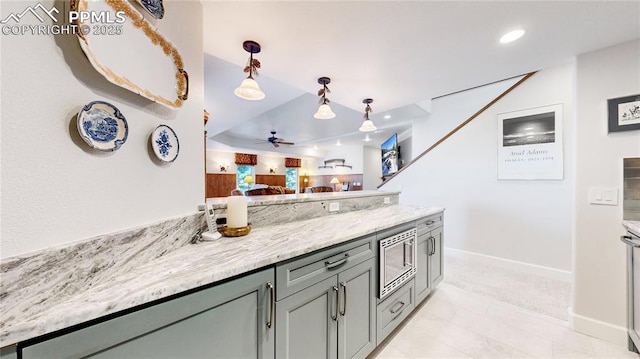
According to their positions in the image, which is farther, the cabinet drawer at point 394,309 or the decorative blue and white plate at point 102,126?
the cabinet drawer at point 394,309

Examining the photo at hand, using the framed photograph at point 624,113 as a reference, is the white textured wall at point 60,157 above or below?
below

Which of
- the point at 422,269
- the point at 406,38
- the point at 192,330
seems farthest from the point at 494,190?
the point at 192,330

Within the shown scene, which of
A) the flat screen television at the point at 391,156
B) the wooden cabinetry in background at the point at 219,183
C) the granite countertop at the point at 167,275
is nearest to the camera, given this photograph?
the granite countertop at the point at 167,275

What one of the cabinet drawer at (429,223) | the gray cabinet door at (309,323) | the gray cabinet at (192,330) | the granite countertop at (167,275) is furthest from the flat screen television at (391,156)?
the gray cabinet at (192,330)

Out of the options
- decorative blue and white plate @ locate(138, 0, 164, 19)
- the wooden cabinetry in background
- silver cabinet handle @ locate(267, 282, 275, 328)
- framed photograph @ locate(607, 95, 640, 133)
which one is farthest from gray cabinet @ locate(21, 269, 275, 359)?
the wooden cabinetry in background

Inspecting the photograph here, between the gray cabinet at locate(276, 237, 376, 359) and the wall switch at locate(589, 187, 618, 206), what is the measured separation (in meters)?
1.83

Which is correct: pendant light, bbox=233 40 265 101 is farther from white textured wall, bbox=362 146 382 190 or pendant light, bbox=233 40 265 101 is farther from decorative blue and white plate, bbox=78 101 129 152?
white textured wall, bbox=362 146 382 190

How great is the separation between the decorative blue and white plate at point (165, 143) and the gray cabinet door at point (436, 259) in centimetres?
225

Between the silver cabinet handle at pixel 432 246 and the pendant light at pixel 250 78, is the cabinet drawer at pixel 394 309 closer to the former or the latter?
the silver cabinet handle at pixel 432 246

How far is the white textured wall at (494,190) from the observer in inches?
105

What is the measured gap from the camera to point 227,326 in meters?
0.83

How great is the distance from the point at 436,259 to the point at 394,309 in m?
0.92

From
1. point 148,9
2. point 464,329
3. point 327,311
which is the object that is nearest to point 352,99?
point 148,9

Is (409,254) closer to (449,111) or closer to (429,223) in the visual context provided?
(429,223)
